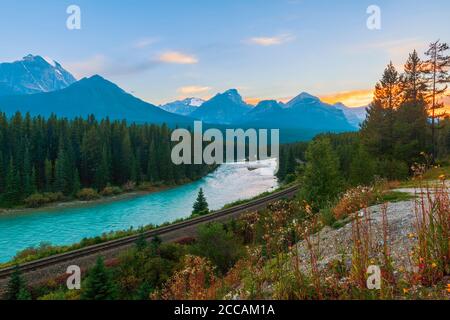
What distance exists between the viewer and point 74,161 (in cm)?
7231

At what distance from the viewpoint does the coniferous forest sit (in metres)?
61.7

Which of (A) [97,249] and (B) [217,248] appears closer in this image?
(B) [217,248]

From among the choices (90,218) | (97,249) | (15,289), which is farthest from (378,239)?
(90,218)

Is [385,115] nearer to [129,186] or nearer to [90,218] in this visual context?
[90,218]

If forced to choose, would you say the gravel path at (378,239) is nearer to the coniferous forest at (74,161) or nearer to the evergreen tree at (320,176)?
the evergreen tree at (320,176)

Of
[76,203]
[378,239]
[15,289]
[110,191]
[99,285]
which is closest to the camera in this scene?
[378,239]

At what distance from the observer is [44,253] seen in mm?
23547

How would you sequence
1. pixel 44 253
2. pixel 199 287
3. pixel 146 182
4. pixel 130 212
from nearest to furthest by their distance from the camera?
pixel 199 287 → pixel 44 253 → pixel 130 212 → pixel 146 182

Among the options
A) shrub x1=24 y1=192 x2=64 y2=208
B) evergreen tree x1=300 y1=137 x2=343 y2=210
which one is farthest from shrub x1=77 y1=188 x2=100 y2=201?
evergreen tree x1=300 y1=137 x2=343 y2=210

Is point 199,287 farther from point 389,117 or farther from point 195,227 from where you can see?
point 389,117

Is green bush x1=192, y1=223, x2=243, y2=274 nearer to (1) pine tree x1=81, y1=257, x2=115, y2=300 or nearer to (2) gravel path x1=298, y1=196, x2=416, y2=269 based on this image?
(1) pine tree x1=81, y1=257, x2=115, y2=300

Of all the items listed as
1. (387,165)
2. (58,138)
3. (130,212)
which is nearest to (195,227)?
(387,165)

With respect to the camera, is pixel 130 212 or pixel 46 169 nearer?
pixel 130 212
